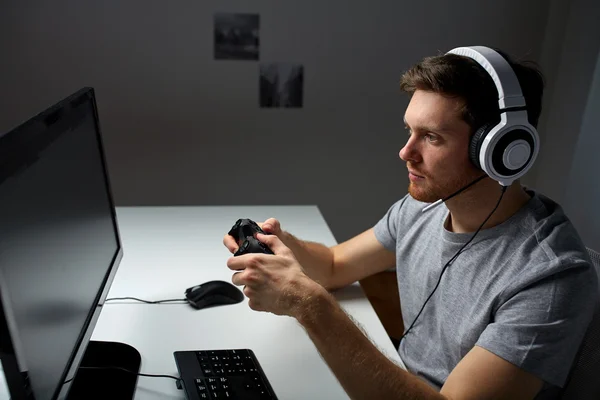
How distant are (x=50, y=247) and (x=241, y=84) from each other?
1747mm

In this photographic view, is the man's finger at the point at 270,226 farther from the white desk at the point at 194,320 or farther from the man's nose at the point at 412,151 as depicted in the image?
the man's nose at the point at 412,151

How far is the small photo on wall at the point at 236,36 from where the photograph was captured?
7.67 ft

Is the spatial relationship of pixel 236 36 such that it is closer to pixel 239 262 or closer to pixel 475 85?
pixel 475 85

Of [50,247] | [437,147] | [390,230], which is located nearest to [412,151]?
[437,147]

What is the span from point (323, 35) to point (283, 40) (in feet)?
0.54

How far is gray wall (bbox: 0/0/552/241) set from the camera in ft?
7.59

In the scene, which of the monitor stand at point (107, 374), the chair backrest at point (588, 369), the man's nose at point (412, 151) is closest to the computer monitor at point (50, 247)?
the monitor stand at point (107, 374)

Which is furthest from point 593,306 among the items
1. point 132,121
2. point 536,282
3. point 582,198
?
point 132,121

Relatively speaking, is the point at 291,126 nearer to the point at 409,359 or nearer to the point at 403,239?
the point at 403,239

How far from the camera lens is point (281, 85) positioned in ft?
8.05

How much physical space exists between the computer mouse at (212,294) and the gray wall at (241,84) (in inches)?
51.1

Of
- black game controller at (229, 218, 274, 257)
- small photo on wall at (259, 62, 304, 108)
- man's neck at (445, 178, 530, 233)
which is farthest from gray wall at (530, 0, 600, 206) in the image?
black game controller at (229, 218, 274, 257)

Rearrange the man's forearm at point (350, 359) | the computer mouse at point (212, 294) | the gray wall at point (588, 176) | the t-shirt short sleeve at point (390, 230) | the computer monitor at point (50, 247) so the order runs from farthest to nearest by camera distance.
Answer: the gray wall at point (588, 176)
the t-shirt short sleeve at point (390, 230)
the computer mouse at point (212, 294)
the man's forearm at point (350, 359)
the computer monitor at point (50, 247)

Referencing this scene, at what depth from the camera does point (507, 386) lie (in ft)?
3.08
